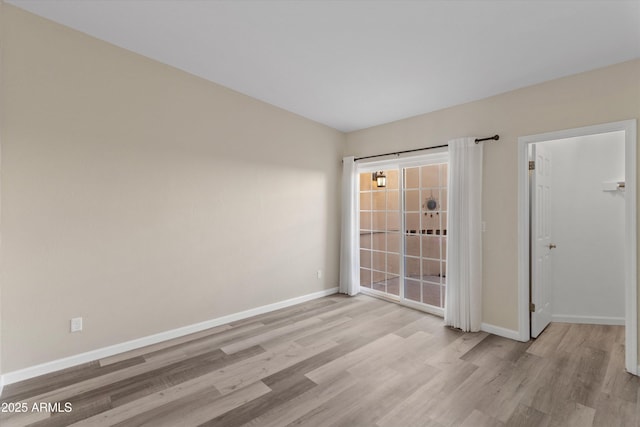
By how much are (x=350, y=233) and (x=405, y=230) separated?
2.97 feet

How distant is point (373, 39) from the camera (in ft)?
7.93

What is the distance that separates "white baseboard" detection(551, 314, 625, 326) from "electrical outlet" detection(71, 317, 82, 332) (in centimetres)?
529

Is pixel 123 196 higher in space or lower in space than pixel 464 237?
higher

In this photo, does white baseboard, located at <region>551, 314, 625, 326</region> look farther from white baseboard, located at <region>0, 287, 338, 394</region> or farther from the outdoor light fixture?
white baseboard, located at <region>0, 287, 338, 394</region>

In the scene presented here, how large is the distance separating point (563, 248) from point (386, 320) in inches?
98.1

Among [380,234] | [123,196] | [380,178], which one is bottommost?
[380,234]

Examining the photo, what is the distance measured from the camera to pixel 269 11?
7.13 ft

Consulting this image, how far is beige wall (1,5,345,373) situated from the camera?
2.33m

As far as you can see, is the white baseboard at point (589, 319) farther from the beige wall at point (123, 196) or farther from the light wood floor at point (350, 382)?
the beige wall at point (123, 196)

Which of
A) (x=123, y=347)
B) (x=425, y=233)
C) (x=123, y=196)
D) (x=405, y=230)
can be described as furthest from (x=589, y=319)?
(x=123, y=196)

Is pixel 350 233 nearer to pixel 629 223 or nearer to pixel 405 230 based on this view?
pixel 405 230

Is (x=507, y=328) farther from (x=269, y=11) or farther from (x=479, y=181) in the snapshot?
(x=269, y=11)

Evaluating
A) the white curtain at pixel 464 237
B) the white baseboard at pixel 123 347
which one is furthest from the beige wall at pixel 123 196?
the white curtain at pixel 464 237

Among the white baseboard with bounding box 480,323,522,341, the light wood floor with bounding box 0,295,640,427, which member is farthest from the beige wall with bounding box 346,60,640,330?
the light wood floor with bounding box 0,295,640,427
